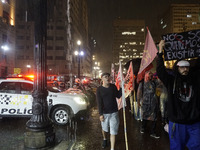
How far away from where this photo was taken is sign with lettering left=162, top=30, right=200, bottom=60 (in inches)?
165

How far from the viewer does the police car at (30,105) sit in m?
7.70

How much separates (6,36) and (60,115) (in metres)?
33.8

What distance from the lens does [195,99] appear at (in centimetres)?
304

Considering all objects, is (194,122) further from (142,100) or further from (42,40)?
(42,40)

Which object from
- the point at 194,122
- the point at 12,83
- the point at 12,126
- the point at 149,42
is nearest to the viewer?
the point at 194,122

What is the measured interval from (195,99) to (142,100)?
3.58 metres

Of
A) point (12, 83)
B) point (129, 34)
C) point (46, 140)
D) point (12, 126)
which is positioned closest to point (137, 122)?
point (46, 140)

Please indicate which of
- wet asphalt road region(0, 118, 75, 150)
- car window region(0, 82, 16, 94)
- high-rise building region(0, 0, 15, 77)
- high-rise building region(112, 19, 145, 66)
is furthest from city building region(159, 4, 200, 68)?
wet asphalt road region(0, 118, 75, 150)

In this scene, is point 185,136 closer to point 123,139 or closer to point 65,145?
point 123,139

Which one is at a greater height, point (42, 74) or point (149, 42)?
point (149, 42)

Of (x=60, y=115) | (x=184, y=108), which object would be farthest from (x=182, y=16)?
(x=184, y=108)

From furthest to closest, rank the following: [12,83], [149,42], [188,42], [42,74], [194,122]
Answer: [12,83] < [42,74] < [149,42] < [188,42] < [194,122]

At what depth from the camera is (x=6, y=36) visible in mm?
36125

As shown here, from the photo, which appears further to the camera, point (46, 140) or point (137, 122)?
point (137, 122)
